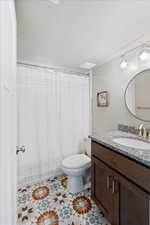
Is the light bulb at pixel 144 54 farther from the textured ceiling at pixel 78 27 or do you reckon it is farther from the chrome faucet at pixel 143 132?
the chrome faucet at pixel 143 132

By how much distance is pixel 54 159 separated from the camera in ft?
7.02

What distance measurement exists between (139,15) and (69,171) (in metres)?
1.85

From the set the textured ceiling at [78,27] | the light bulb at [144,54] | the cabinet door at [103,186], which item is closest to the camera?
the textured ceiling at [78,27]

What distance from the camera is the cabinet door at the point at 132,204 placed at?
0.83 metres

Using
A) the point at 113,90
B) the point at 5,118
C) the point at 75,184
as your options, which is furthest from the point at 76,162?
the point at 5,118

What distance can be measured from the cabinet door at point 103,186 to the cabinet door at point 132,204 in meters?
0.12

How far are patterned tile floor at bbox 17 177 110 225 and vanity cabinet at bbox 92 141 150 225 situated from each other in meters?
0.19

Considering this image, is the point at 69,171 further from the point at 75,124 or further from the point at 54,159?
the point at 75,124

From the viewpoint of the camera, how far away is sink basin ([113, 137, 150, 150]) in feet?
4.12

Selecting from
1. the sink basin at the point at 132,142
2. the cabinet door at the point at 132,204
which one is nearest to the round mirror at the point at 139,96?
the sink basin at the point at 132,142

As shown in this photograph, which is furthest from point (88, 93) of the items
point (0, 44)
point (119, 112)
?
point (0, 44)

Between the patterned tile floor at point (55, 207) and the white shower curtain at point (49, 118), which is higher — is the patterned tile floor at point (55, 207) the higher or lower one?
the lower one

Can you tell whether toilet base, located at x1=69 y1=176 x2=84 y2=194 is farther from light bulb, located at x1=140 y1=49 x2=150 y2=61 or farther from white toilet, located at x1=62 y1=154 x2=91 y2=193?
light bulb, located at x1=140 y1=49 x2=150 y2=61

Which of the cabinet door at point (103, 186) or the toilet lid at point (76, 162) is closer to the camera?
the cabinet door at point (103, 186)
